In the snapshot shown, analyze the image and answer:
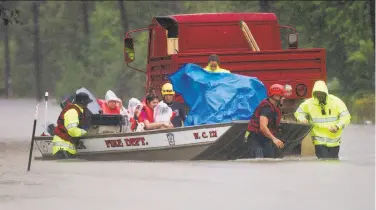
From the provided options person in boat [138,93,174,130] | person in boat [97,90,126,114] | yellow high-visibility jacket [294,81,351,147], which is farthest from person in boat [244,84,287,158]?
person in boat [97,90,126,114]

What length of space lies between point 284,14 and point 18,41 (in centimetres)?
6868

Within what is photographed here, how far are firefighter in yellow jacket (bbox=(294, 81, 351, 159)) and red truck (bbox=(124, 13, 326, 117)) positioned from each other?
2.02 m

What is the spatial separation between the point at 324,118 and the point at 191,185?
442 centimetres

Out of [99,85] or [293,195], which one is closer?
[293,195]

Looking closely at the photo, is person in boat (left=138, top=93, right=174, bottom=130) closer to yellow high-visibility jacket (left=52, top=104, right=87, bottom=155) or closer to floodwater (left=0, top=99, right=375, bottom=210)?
floodwater (left=0, top=99, right=375, bottom=210)

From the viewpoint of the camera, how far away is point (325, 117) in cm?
2152

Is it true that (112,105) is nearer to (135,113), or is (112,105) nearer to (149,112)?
(135,113)

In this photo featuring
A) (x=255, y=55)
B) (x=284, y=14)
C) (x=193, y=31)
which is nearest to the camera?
(x=255, y=55)

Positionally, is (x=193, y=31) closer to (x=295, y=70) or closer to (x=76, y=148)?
(x=295, y=70)

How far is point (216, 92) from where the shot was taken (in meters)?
22.7

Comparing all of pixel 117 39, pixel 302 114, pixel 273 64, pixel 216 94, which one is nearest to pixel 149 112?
pixel 216 94

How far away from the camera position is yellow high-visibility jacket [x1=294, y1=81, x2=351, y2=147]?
2144cm

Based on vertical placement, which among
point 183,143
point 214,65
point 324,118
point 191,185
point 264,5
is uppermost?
point 264,5

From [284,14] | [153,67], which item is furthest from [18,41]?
[153,67]
